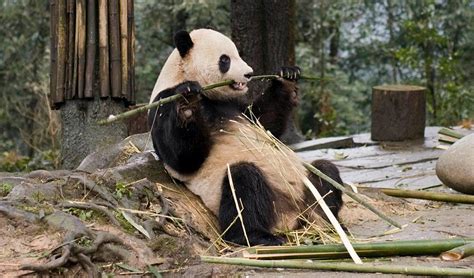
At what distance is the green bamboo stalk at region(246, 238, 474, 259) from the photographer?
4.48 meters

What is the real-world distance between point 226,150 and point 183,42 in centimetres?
76

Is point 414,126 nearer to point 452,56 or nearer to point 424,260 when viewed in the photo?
point 452,56

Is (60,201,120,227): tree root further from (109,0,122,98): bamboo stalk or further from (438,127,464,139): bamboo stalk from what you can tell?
(438,127,464,139): bamboo stalk

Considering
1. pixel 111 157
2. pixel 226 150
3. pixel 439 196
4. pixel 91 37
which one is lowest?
pixel 439 196

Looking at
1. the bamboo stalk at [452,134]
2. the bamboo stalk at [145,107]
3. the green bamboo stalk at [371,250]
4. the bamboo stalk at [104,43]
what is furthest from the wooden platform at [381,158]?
the green bamboo stalk at [371,250]

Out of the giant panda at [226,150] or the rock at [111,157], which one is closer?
the giant panda at [226,150]

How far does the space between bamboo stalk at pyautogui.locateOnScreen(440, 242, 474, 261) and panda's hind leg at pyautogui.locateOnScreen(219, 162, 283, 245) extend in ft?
3.13

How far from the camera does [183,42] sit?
559cm

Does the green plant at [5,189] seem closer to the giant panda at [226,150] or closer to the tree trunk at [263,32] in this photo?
the giant panda at [226,150]

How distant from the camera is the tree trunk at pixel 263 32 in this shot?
34.0 ft

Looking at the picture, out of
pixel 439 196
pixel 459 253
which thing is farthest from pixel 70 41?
pixel 459 253

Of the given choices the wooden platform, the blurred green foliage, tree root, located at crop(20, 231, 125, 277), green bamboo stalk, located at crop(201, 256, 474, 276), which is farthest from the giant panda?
the blurred green foliage

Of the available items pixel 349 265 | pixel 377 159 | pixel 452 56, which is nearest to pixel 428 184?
pixel 377 159

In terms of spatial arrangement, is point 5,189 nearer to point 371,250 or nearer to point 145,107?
point 145,107
